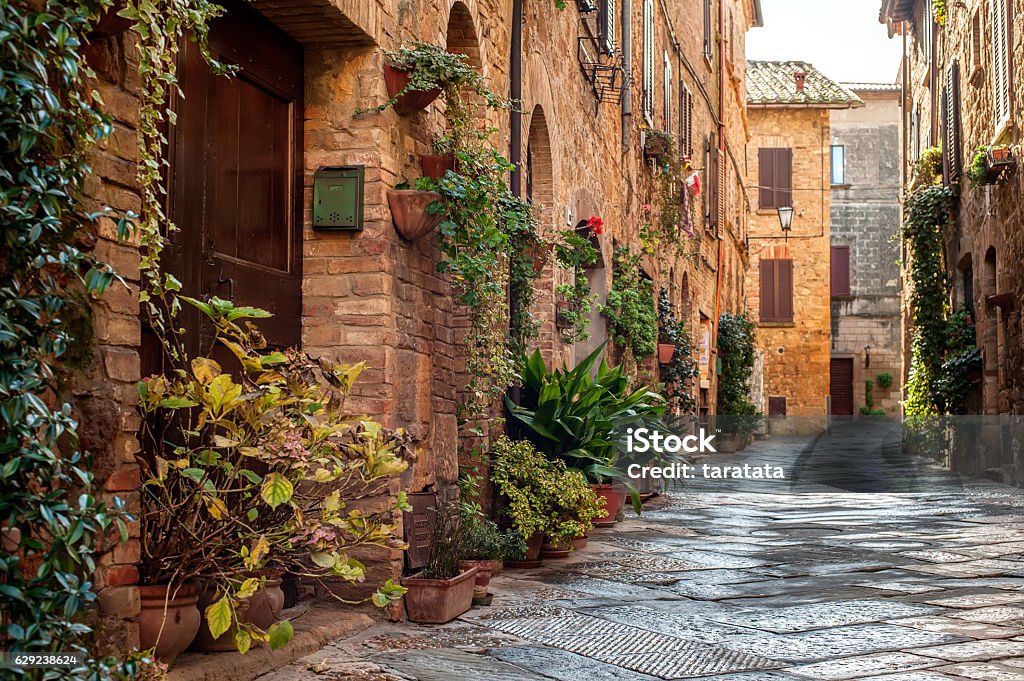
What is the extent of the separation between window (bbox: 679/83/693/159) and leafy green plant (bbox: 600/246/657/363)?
428 centimetres

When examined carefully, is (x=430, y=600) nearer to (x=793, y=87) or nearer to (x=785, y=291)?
(x=785, y=291)

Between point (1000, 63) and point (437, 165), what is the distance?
926cm

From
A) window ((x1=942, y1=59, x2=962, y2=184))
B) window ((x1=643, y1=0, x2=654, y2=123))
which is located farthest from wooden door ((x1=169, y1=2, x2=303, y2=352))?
window ((x1=942, y1=59, x2=962, y2=184))

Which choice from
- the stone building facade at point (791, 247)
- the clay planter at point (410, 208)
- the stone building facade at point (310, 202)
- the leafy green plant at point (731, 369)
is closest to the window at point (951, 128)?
the leafy green plant at point (731, 369)

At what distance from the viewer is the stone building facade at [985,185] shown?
1183 centimetres

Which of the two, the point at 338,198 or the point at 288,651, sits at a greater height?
the point at 338,198

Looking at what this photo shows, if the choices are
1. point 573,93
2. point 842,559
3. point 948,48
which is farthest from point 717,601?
point 948,48

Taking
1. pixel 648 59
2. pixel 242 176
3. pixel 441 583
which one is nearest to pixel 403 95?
pixel 242 176

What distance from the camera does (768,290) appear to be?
29.2 m

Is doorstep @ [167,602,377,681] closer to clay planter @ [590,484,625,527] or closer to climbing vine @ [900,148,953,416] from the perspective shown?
clay planter @ [590,484,625,527]

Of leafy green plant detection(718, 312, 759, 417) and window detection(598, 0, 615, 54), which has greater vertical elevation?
window detection(598, 0, 615, 54)

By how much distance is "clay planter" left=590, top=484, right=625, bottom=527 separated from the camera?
850 centimetres

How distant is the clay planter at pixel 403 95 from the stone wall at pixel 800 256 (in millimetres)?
24461

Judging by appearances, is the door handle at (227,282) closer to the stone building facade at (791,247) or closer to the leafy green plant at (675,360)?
the leafy green plant at (675,360)
